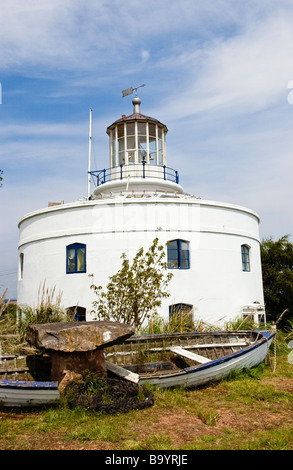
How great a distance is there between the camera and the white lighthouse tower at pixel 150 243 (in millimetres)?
17047

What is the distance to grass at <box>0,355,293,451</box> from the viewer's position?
6.12 meters

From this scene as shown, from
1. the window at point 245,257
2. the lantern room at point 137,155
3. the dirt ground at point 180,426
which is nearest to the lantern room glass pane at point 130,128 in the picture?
the lantern room at point 137,155

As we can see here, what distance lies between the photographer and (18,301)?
2002cm

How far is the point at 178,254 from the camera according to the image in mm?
17250

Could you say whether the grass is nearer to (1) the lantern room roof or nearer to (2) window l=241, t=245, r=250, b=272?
(2) window l=241, t=245, r=250, b=272

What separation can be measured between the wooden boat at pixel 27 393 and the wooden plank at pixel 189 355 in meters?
3.66

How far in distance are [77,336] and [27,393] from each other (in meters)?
1.28

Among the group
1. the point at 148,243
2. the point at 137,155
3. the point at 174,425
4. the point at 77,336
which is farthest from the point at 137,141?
the point at 174,425

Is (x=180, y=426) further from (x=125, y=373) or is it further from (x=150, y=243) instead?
(x=150, y=243)

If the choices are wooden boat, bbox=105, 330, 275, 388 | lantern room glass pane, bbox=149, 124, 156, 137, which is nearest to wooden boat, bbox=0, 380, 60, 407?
wooden boat, bbox=105, 330, 275, 388

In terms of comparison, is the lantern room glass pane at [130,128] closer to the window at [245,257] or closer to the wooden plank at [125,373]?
the window at [245,257]

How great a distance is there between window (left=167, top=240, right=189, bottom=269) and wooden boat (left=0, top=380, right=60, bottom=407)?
9964mm
